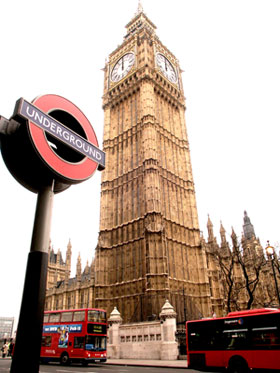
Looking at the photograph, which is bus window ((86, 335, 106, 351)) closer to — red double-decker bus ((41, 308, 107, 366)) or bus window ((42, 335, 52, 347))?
red double-decker bus ((41, 308, 107, 366))

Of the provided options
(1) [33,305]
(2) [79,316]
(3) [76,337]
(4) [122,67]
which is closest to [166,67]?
(4) [122,67]

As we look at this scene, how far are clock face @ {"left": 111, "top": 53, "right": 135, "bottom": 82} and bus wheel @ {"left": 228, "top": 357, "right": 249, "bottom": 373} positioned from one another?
4448 cm

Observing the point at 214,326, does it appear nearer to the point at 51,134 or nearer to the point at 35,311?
the point at 35,311

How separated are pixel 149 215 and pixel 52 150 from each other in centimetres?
2843

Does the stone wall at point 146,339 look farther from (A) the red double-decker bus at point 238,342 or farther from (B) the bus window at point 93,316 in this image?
(A) the red double-decker bus at point 238,342

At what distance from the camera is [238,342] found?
11.5 meters

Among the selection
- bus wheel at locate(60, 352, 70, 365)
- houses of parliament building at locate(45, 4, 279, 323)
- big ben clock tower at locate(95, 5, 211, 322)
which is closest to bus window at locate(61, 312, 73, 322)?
bus wheel at locate(60, 352, 70, 365)

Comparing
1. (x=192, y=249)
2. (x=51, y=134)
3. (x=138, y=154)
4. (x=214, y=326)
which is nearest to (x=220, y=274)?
(x=192, y=249)

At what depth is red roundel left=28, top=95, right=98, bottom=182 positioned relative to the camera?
6.04 m

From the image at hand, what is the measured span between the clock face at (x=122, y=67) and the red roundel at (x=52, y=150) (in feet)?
143

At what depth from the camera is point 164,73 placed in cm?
4812

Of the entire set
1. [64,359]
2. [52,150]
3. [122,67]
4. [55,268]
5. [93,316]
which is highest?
[122,67]

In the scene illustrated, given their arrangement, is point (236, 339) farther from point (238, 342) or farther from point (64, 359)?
point (64, 359)

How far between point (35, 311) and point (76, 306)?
4514 cm
